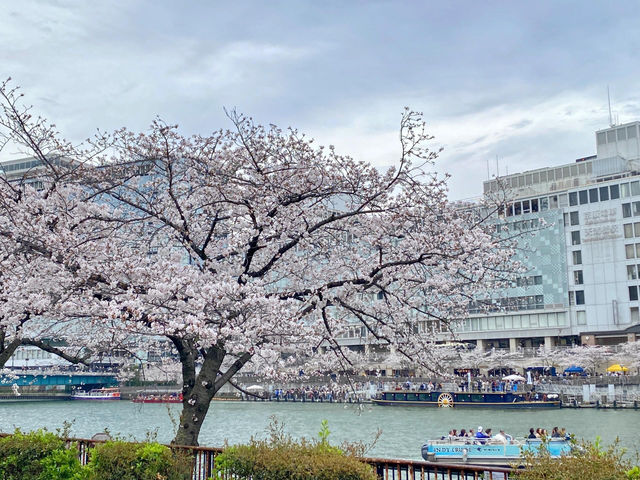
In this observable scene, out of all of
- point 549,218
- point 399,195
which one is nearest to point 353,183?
point 399,195

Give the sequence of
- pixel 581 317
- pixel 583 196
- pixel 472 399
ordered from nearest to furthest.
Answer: pixel 472 399, pixel 581 317, pixel 583 196

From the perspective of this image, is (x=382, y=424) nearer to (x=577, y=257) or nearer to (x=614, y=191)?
(x=577, y=257)

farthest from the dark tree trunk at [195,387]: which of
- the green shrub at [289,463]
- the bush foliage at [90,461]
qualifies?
the green shrub at [289,463]

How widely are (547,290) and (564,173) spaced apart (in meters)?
18.1

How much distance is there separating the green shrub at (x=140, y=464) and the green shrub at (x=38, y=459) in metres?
0.75

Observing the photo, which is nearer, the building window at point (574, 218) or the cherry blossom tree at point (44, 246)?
the cherry blossom tree at point (44, 246)

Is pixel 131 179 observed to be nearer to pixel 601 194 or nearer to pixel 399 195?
pixel 399 195

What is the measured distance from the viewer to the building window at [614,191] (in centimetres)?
8156

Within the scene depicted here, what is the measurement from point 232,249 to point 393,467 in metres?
7.06

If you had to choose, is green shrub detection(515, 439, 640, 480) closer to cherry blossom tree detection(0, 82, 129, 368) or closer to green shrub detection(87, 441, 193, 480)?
green shrub detection(87, 441, 193, 480)

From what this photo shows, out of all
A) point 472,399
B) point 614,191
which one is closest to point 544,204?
point 614,191

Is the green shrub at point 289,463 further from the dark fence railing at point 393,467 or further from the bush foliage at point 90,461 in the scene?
the bush foliage at point 90,461

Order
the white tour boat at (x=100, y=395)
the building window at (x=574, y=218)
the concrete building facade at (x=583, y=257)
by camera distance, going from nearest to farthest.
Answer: the concrete building facade at (x=583, y=257) < the building window at (x=574, y=218) < the white tour boat at (x=100, y=395)

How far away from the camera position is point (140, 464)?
32.1 ft
